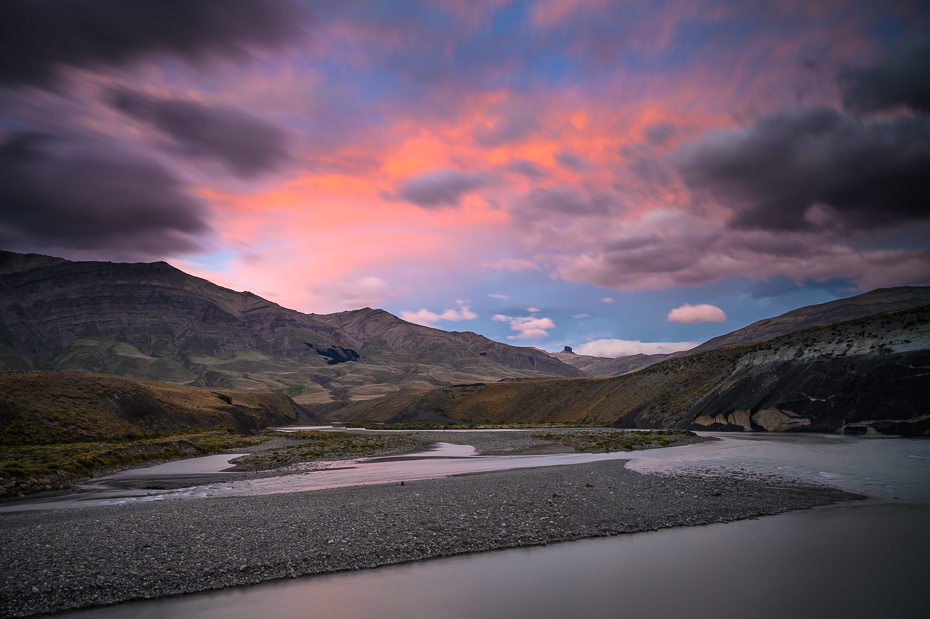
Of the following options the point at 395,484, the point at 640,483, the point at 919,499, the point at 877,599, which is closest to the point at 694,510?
the point at 640,483

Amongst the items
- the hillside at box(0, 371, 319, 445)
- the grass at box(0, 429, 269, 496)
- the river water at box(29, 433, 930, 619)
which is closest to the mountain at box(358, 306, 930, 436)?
the river water at box(29, 433, 930, 619)

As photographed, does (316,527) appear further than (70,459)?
No

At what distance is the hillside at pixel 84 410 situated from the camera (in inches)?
1957

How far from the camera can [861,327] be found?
69562 millimetres

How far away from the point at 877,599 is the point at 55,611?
19.2 meters

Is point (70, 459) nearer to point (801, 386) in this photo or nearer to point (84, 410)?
point (84, 410)

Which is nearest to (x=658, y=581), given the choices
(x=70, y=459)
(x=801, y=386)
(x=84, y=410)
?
(x=70, y=459)

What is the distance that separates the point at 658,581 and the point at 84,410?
2849 inches

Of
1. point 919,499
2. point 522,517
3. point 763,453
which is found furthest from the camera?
point 763,453

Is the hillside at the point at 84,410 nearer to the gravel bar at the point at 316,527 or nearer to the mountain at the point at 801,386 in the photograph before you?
the gravel bar at the point at 316,527

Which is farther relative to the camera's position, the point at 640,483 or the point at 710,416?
the point at 710,416

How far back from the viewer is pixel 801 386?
67.7 metres

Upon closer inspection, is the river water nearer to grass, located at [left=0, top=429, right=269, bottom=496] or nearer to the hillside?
grass, located at [left=0, top=429, right=269, bottom=496]

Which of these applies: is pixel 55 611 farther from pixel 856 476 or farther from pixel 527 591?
pixel 856 476
